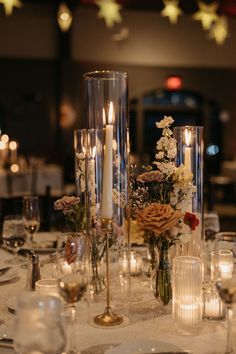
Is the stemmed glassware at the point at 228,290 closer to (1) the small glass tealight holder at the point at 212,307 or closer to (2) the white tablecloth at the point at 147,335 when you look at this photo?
(2) the white tablecloth at the point at 147,335

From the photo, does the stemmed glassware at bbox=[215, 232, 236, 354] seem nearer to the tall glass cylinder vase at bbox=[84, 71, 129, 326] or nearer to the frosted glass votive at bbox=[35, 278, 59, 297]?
the tall glass cylinder vase at bbox=[84, 71, 129, 326]

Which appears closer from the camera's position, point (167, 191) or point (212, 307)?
point (212, 307)

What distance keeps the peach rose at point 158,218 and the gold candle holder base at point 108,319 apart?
11.0 inches

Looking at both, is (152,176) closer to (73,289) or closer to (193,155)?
(193,155)

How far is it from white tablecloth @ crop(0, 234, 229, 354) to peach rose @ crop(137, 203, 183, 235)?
279 millimetres

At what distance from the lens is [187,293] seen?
154 centimetres

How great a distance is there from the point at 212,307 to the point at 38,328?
2.25ft

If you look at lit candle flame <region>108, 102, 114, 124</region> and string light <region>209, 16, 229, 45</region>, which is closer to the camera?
lit candle flame <region>108, 102, 114, 124</region>

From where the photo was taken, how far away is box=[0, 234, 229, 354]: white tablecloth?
4.48 feet

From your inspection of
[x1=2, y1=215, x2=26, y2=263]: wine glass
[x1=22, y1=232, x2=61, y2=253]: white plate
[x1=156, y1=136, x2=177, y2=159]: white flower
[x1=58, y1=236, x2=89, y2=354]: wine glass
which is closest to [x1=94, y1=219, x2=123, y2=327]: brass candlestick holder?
[x1=58, y1=236, x2=89, y2=354]: wine glass

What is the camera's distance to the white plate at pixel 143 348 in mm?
1269

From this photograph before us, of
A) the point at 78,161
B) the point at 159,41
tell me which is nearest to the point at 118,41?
the point at 159,41

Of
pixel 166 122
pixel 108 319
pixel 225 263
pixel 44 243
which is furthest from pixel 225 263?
pixel 44 243

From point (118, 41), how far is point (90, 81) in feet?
31.2
